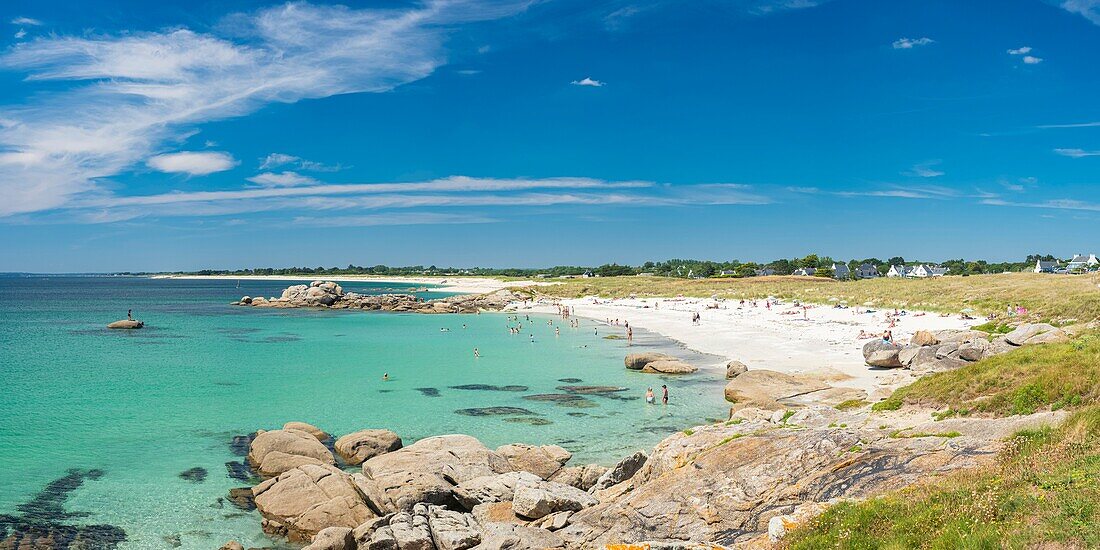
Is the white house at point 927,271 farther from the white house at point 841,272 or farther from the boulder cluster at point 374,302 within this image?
the boulder cluster at point 374,302

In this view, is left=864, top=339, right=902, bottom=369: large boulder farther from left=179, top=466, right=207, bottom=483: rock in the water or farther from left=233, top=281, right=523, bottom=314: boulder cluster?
left=233, top=281, right=523, bottom=314: boulder cluster

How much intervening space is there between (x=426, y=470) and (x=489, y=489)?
3.73 metres

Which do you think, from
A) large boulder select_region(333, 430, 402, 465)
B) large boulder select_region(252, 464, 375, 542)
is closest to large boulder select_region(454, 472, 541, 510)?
large boulder select_region(252, 464, 375, 542)

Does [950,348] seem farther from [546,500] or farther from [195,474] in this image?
[195,474]

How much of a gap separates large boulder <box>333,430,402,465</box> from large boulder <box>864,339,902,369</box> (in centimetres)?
2810

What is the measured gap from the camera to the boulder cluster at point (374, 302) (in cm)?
10994

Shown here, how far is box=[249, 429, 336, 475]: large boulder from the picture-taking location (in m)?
21.4

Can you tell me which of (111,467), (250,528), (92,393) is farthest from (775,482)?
(92,393)

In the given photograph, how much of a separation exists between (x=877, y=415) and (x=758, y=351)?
29.7 meters

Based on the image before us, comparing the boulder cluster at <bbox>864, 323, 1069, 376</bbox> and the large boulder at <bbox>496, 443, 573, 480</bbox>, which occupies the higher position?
the boulder cluster at <bbox>864, 323, 1069, 376</bbox>

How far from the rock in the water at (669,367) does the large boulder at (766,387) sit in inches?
282

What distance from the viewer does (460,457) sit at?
20.7 meters

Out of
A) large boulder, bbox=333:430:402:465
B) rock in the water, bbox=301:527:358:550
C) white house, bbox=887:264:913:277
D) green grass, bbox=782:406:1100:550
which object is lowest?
large boulder, bbox=333:430:402:465

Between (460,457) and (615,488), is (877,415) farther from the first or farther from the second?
(460,457)
